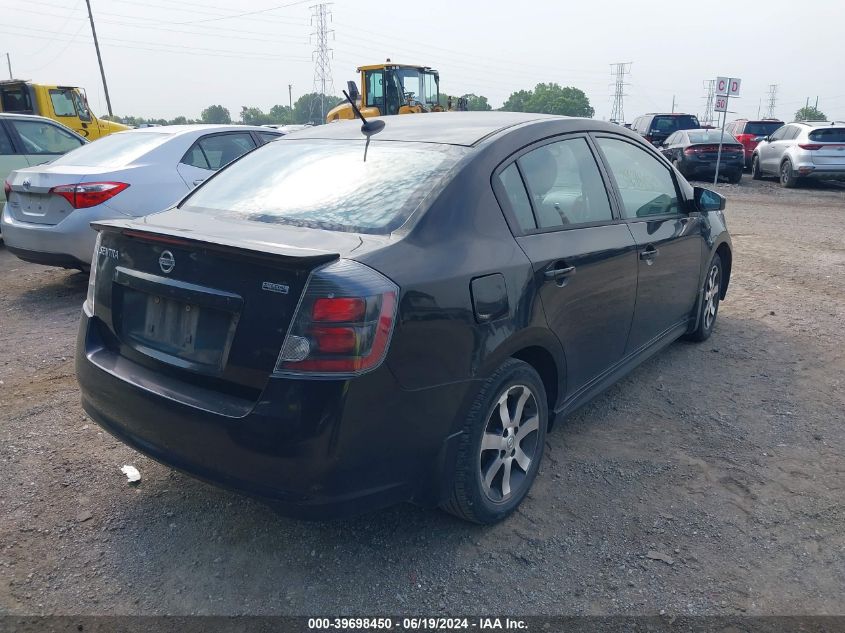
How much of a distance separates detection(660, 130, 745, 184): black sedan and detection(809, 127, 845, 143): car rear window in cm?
218

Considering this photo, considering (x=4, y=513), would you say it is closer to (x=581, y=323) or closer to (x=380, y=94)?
(x=581, y=323)

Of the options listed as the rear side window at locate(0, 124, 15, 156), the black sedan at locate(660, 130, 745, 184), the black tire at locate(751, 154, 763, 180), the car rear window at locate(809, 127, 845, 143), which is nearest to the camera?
the rear side window at locate(0, 124, 15, 156)

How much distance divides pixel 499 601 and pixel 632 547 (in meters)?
0.68

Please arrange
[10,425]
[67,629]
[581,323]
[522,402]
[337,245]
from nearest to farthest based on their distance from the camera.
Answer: [67,629]
[337,245]
[522,402]
[581,323]
[10,425]

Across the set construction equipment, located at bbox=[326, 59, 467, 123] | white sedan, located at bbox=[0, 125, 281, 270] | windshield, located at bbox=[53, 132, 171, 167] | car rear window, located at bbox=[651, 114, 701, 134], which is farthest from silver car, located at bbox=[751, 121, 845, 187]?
windshield, located at bbox=[53, 132, 171, 167]

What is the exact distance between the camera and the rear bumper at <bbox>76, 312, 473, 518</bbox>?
7.47 feet

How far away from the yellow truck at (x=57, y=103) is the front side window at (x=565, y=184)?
1755 centimetres

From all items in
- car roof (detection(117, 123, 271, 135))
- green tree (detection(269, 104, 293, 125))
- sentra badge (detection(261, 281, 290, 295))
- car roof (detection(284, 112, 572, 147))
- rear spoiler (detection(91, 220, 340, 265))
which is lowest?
green tree (detection(269, 104, 293, 125))

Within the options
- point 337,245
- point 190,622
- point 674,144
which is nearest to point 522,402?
point 337,245

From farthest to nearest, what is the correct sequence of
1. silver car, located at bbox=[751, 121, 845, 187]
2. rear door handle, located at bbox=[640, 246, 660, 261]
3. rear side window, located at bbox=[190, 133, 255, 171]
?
silver car, located at bbox=[751, 121, 845, 187], rear side window, located at bbox=[190, 133, 255, 171], rear door handle, located at bbox=[640, 246, 660, 261]

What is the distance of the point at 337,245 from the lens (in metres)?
2.55

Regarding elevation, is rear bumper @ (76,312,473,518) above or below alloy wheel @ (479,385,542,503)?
above

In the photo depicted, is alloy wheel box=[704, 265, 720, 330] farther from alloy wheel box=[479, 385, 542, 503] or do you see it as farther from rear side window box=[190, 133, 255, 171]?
rear side window box=[190, 133, 255, 171]

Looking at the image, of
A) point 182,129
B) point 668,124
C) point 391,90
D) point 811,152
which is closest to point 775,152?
point 811,152
